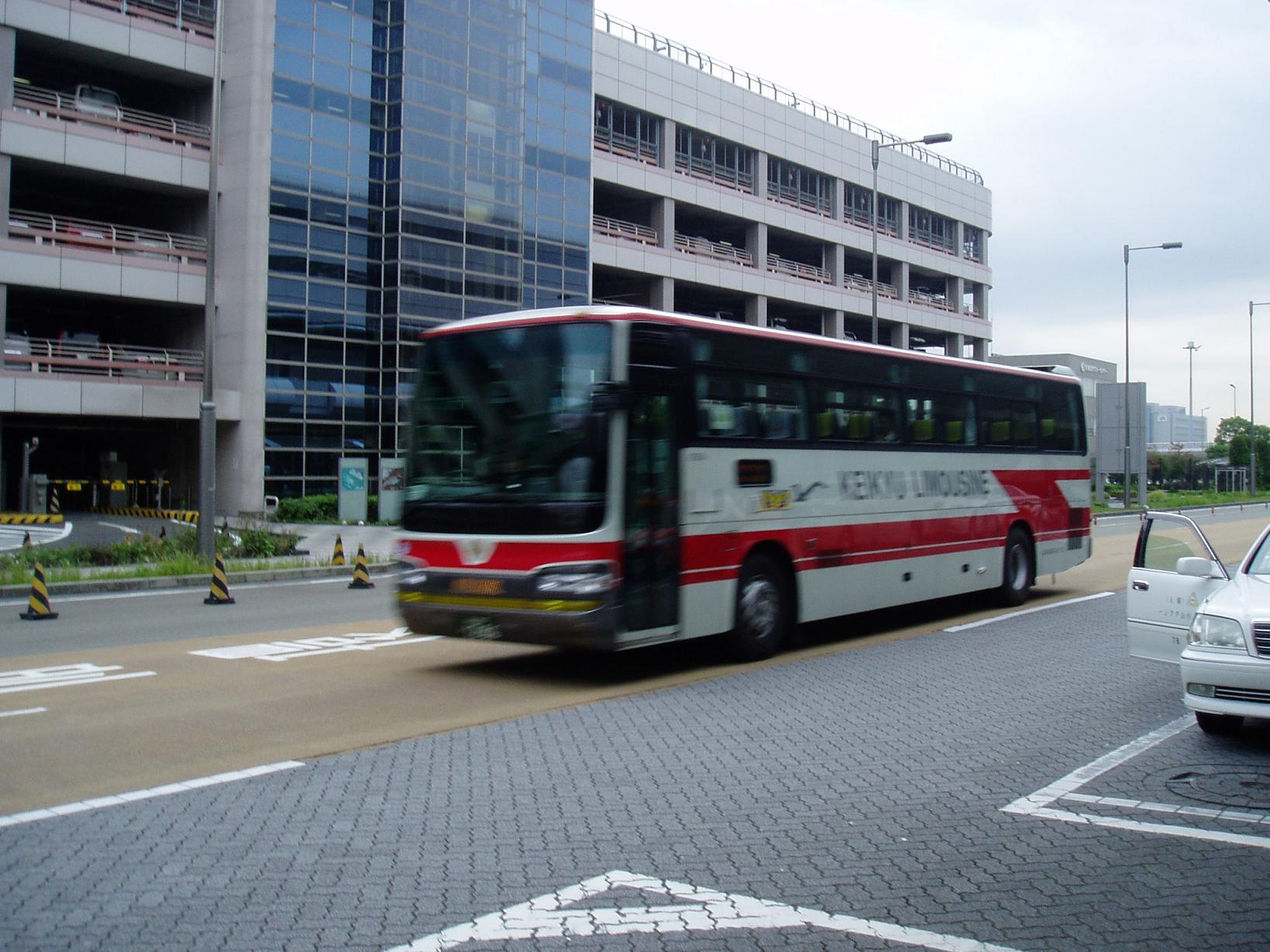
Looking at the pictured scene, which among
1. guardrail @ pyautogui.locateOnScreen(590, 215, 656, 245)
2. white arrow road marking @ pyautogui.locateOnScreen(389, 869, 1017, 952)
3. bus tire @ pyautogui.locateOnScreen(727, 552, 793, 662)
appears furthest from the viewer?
guardrail @ pyautogui.locateOnScreen(590, 215, 656, 245)

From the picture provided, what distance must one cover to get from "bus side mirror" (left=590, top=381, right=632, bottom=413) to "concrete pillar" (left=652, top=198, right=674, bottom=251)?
41704mm

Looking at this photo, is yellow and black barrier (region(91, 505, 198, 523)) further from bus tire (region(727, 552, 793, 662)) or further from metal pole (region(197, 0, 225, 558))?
bus tire (region(727, 552, 793, 662))

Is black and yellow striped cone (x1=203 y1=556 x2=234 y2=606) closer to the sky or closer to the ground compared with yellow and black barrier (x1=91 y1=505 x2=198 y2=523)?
closer to the ground

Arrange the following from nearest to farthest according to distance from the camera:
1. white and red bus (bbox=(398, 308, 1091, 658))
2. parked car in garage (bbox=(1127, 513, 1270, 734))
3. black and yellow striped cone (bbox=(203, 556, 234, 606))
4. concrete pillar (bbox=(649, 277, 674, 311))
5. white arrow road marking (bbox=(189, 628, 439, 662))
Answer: parked car in garage (bbox=(1127, 513, 1270, 734)) → white and red bus (bbox=(398, 308, 1091, 658)) → white arrow road marking (bbox=(189, 628, 439, 662)) → black and yellow striped cone (bbox=(203, 556, 234, 606)) → concrete pillar (bbox=(649, 277, 674, 311))

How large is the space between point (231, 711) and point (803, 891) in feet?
18.1

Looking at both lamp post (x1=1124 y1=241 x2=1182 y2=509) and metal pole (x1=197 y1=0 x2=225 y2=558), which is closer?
metal pole (x1=197 y1=0 x2=225 y2=558)

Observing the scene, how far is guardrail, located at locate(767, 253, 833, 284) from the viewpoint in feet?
192

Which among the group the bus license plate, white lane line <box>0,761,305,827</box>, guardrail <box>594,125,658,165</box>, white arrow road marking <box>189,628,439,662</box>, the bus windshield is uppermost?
guardrail <box>594,125,658,165</box>

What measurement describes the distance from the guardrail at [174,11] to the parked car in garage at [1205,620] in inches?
1520

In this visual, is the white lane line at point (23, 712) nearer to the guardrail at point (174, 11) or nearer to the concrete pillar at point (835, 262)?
the guardrail at point (174, 11)

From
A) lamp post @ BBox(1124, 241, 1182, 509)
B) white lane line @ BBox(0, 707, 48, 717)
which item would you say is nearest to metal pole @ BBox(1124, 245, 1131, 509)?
lamp post @ BBox(1124, 241, 1182, 509)

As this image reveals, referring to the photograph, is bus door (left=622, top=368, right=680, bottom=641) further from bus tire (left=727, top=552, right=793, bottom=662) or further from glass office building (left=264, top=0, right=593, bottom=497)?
glass office building (left=264, top=0, right=593, bottom=497)

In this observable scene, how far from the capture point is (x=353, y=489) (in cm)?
3681

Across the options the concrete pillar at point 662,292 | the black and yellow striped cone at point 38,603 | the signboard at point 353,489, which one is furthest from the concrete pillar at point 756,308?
the black and yellow striped cone at point 38,603
